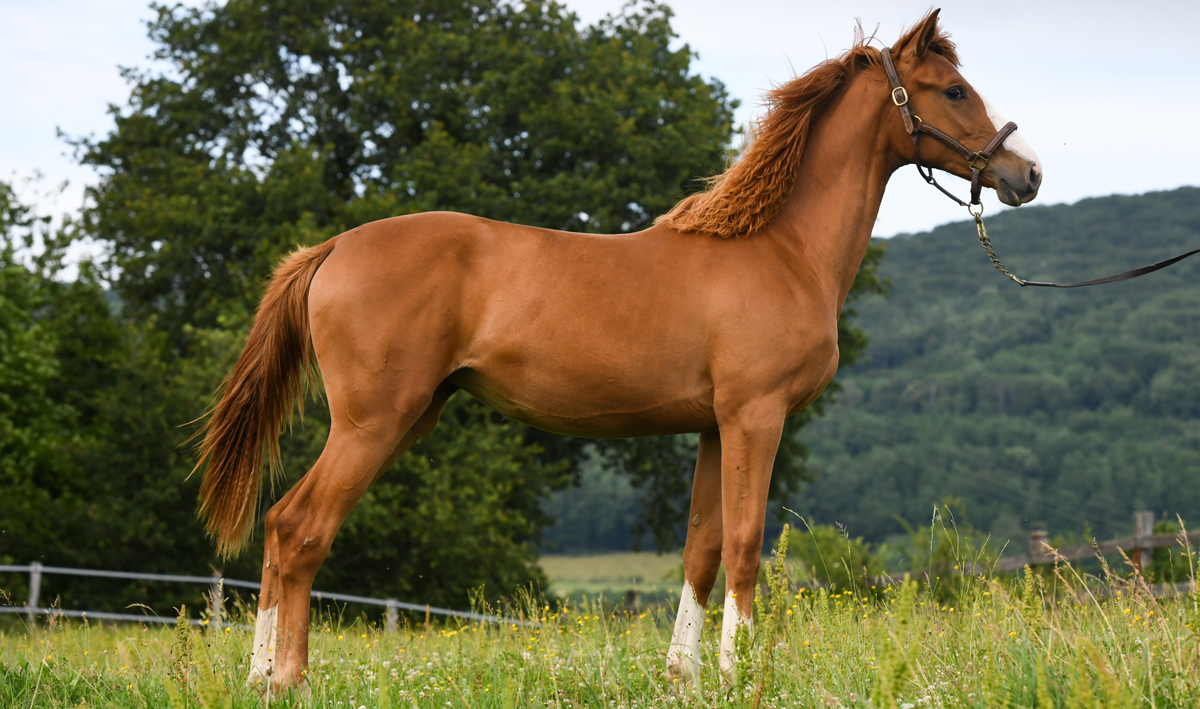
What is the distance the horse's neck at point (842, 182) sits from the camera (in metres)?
4.42

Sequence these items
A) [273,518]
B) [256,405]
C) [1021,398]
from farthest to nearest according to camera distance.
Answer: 1. [1021,398]
2. [256,405]
3. [273,518]

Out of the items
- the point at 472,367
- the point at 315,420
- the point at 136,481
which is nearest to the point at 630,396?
the point at 472,367

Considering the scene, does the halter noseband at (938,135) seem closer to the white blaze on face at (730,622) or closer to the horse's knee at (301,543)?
the white blaze on face at (730,622)

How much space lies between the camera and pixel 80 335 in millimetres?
21391

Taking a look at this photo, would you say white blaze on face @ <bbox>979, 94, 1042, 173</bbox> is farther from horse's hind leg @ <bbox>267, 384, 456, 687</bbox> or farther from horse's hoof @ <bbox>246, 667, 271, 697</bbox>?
horse's hoof @ <bbox>246, 667, 271, 697</bbox>

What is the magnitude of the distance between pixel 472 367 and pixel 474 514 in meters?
12.0

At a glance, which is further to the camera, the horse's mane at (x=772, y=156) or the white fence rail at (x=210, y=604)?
the white fence rail at (x=210, y=604)

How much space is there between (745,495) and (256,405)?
2.32 metres

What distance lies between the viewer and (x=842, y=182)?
4480 mm

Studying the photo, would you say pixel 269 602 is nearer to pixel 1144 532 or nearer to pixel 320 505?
pixel 320 505

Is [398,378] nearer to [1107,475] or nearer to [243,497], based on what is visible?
[243,497]

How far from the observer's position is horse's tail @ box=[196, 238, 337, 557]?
14.0ft

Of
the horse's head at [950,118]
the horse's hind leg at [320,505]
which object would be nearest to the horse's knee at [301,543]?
the horse's hind leg at [320,505]

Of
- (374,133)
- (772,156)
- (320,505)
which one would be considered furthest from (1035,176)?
(374,133)
